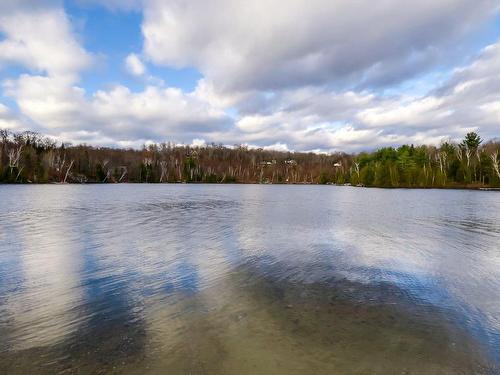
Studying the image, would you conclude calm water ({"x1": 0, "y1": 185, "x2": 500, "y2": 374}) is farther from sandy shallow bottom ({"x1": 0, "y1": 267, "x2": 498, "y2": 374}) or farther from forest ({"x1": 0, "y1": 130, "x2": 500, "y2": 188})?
forest ({"x1": 0, "y1": 130, "x2": 500, "y2": 188})

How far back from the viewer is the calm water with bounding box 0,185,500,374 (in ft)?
21.0

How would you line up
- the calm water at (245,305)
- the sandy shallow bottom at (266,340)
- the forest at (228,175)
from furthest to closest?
1. the forest at (228,175)
2. the calm water at (245,305)
3. the sandy shallow bottom at (266,340)

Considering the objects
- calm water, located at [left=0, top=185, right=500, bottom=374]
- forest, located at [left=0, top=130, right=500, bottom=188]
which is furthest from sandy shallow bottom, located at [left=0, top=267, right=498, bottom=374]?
forest, located at [left=0, top=130, right=500, bottom=188]

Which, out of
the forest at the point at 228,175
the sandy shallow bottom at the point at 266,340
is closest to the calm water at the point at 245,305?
the sandy shallow bottom at the point at 266,340

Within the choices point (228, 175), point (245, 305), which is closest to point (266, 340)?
point (245, 305)

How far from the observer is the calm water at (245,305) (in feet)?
21.0

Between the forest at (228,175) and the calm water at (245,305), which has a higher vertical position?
the forest at (228,175)

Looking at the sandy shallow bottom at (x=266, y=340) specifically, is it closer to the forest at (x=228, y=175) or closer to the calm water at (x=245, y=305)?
the calm water at (x=245, y=305)

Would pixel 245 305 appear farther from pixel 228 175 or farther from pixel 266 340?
pixel 228 175

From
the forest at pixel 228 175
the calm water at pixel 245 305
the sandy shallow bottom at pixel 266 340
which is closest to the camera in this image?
the sandy shallow bottom at pixel 266 340

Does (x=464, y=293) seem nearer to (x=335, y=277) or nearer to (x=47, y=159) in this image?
(x=335, y=277)

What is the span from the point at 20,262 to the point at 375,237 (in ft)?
59.2

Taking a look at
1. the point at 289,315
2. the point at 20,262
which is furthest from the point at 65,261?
the point at 289,315

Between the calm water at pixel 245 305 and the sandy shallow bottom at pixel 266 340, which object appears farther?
the calm water at pixel 245 305
